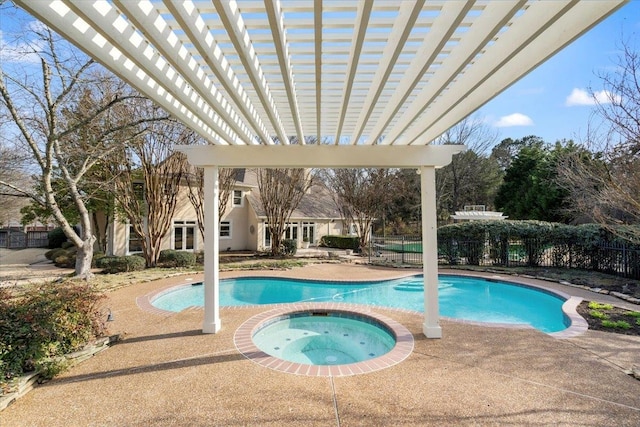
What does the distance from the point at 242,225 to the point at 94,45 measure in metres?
19.9

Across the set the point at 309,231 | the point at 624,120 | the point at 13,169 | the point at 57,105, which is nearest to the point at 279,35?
the point at 624,120

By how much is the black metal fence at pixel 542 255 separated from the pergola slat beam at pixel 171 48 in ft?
45.6

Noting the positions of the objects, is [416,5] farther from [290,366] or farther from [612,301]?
[612,301]

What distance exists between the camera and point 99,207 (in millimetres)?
15523

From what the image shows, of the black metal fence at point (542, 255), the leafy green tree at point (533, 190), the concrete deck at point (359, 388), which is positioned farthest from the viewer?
the leafy green tree at point (533, 190)

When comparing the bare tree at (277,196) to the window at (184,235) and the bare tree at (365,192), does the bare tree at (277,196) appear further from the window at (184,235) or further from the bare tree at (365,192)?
the window at (184,235)

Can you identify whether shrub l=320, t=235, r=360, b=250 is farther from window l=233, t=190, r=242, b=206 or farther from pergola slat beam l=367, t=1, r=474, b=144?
pergola slat beam l=367, t=1, r=474, b=144

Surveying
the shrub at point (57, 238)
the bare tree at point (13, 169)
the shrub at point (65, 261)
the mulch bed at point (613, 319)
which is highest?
the bare tree at point (13, 169)

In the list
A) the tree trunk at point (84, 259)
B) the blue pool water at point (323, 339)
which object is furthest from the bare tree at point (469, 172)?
the tree trunk at point (84, 259)

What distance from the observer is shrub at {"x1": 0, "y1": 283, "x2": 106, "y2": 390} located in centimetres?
424

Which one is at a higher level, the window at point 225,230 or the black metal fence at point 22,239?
the window at point 225,230

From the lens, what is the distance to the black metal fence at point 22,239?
24.9 metres

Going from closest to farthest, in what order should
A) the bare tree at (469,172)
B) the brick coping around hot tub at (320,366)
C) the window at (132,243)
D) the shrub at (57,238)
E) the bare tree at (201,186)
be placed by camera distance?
the brick coping around hot tub at (320,366) → the bare tree at (201,186) → the window at (132,243) → the shrub at (57,238) → the bare tree at (469,172)

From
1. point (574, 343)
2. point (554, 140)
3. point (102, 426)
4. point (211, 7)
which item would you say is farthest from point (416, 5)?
point (554, 140)
